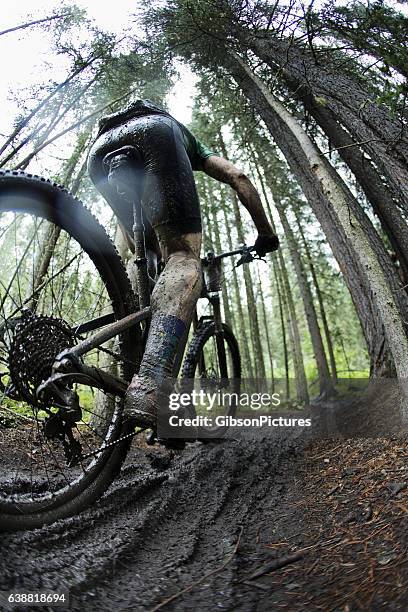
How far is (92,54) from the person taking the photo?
7.01 meters

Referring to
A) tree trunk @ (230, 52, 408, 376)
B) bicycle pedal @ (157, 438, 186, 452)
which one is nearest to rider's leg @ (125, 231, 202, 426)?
bicycle pedal @ (157, 438, 186, 452)

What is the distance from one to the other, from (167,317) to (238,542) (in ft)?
3.34

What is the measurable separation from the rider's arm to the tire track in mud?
1.70m

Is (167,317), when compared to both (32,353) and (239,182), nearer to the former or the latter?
(32,353)

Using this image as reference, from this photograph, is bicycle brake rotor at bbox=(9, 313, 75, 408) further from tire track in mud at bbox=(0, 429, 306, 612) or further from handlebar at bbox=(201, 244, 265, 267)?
handlebar at bbox=(201, 244, 265, 267)

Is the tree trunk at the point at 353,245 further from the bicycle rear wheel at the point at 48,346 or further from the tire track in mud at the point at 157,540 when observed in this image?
the bicycle rear wheel at the point at 48,346

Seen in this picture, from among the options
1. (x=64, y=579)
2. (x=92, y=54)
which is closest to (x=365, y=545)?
(x=64, y=579)

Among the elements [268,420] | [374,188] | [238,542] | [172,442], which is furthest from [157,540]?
[374,188]

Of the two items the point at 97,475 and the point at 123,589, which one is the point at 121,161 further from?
the point at 123,589

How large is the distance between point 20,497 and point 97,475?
385 millimetres

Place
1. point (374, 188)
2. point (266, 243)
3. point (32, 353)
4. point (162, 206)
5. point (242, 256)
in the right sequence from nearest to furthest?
point (32, 353)
point (162, 206)
point (266, 243)
point (242, 256)
point (374, 188)

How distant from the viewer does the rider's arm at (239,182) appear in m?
2.48

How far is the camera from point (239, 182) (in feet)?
A: 8.14

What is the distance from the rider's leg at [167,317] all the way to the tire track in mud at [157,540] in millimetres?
532
